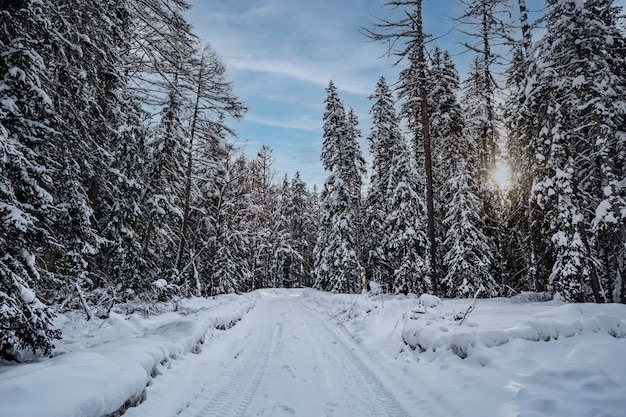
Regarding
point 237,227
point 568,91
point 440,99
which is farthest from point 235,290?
point 568,91

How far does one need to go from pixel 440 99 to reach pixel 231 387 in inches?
797

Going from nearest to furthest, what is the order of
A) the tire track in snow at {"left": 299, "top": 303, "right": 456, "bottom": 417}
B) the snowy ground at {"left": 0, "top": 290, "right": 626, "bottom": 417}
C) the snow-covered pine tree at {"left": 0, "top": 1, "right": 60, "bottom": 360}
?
1. the snowy ground at {"left": 0, "top": 290, "right": 626, "bottom": 417}
2. the tire track in snow at {"left": 299, "top": 303, "right": 456, "bottom": 417}
3. the snow-covered pine tree at {"left": 0, "top": 1, "right": 60, "bottom": 360}

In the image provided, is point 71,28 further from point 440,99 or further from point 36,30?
point 440,99

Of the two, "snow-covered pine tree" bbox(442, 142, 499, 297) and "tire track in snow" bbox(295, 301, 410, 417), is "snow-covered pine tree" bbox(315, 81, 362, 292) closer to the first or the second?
"snow-covered pine tree" bbox(442, 142, 499, 297)

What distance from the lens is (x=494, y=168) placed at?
2102cm

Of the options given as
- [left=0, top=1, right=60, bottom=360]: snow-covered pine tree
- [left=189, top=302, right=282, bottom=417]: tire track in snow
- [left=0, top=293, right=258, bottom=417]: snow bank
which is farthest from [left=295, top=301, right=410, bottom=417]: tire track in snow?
[left=0, top=1, right=60, bottom=360]: snow-covered pine tree

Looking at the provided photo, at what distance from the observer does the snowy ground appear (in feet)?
12.4

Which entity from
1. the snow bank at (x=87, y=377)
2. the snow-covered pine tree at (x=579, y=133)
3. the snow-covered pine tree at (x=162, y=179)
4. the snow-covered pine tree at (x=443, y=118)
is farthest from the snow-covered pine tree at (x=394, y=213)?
the snow bank at (x=87, y=377)

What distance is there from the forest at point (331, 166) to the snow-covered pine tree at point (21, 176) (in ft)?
0.10

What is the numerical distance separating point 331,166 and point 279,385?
837 inches

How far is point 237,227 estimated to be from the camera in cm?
3088

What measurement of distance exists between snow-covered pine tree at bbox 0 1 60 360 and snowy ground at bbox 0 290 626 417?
0.59 metres

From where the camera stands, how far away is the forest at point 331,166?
18.3 feet

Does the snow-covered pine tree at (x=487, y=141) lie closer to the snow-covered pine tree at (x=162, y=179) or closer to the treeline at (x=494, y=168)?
the treeline at (x=494, y=168)
